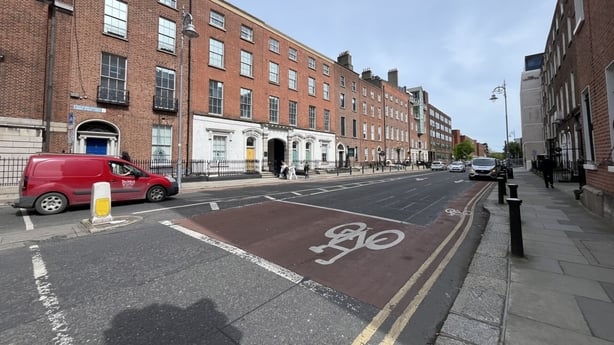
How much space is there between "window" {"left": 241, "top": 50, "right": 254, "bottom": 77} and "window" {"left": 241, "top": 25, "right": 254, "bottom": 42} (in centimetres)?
136

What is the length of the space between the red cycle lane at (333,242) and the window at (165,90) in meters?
14.0

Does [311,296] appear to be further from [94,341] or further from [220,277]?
[94,341]

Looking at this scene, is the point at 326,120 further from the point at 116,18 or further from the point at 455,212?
the point at 455,212

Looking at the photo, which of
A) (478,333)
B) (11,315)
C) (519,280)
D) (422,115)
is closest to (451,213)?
(519,280)

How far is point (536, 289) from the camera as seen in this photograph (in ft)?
10.7

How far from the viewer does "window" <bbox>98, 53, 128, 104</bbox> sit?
1602cm

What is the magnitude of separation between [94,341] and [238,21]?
26.5m

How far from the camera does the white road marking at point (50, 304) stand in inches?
92.5

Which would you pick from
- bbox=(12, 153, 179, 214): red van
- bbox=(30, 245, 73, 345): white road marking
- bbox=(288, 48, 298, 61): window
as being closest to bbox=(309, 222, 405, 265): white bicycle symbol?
bbox=(30, 245, 73, 345): white road marking

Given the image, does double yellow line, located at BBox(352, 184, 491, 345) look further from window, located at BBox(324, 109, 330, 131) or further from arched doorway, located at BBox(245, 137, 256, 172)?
window, located at BBox(324, 109, 330, 131)

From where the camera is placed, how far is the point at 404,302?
10.2 ft

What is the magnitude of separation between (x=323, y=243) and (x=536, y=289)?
3.16 metres

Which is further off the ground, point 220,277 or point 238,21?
point 238,21

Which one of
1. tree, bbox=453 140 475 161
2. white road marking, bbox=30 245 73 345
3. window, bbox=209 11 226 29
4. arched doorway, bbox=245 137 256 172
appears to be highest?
window, bbox=209 11 226 29
